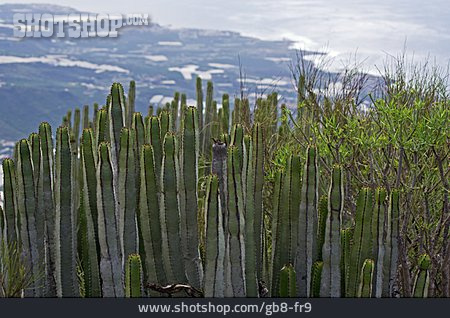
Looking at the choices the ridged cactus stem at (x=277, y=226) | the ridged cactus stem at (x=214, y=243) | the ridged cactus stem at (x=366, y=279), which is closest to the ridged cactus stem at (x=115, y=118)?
the ridged cactus stem at (x=214, y=243)

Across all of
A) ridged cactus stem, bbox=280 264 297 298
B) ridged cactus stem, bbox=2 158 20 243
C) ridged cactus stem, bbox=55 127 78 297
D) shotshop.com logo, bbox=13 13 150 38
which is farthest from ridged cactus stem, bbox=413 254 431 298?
shotshop.com logo, bbox=13 13 150 38

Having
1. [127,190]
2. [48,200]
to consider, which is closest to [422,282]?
[127,190]

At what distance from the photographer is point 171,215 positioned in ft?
12.5

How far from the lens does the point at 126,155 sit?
3.80 meters

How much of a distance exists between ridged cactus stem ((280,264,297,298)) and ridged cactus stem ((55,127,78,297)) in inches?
51.5

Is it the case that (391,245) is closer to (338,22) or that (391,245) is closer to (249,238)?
(249,238)

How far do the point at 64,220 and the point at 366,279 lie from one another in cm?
185

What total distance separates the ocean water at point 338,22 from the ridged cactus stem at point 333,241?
7.04 ft

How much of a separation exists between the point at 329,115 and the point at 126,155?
2.17m

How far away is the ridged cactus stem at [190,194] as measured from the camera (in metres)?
Answer: 3.81

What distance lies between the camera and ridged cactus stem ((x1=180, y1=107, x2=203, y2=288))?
150 inches

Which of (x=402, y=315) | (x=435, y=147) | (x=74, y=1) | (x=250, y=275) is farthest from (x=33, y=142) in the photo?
(x=74, y=1)

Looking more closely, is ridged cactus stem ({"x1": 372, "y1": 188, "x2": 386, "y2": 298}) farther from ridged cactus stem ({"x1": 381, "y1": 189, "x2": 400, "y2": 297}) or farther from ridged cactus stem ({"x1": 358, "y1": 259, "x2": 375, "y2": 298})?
ridged cactus stem ({"x1": 358, "y1": 259, "x2": 375, "y2": 298})

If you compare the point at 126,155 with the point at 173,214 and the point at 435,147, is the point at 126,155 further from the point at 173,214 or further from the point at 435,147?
the point at 435,147
